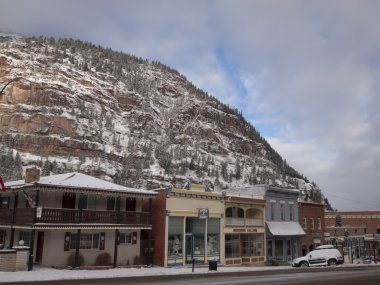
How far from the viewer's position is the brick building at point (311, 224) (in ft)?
167

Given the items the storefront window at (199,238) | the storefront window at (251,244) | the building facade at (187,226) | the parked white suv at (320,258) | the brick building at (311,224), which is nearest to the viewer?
the building facade at (187,226)

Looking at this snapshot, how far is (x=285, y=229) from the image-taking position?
46469 mm

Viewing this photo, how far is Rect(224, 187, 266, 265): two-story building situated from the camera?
40.3 m

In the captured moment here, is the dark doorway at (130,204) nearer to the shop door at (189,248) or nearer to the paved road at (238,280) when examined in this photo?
the shop door at (189,248)

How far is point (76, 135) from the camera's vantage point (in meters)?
166

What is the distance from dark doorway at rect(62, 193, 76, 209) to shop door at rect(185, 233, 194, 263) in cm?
1091

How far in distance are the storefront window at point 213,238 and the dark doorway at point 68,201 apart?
526 inches

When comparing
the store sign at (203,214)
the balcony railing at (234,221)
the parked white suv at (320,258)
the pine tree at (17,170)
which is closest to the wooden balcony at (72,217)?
the store sign at (203,214)

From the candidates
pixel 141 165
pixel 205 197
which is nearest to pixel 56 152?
pixel 141 165

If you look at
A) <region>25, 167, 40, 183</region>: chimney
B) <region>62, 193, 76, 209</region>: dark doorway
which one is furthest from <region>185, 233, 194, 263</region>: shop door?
<region>25, 167, 40, 183</region>: chimney

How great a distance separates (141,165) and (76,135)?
97.3ft

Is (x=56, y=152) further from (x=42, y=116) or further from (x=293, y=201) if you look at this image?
(x=293, y=201)

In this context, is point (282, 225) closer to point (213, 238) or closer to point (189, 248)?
point (213, 238)

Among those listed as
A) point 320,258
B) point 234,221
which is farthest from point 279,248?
point 234,221
